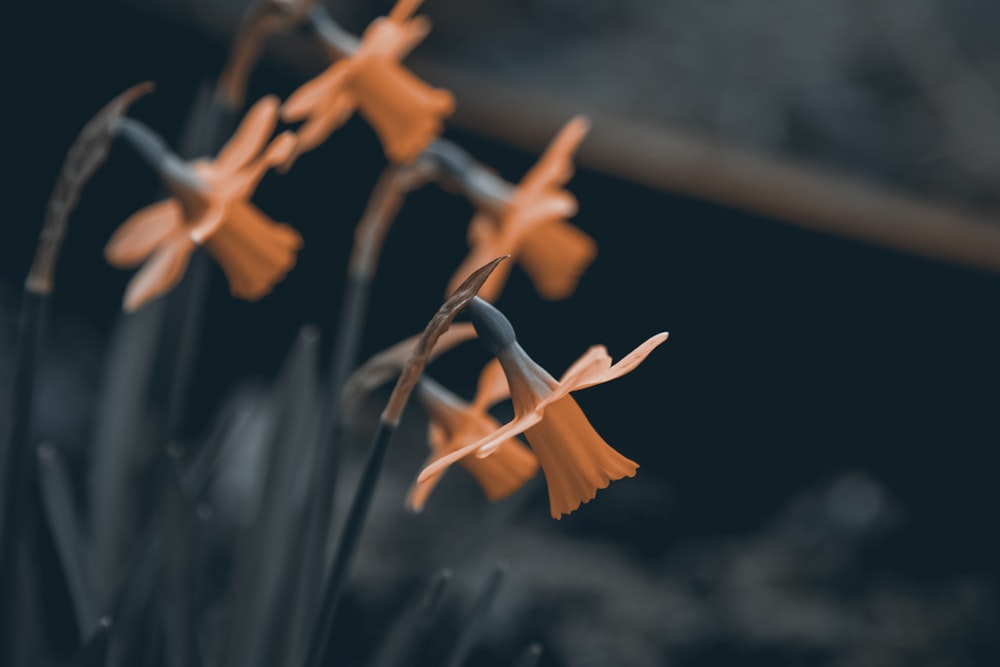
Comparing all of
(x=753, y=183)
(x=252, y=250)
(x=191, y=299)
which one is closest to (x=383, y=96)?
(x=252, y=250)

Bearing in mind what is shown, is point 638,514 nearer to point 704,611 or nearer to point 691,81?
point 704,611

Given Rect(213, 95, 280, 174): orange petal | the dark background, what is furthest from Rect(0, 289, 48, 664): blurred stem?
the dark background

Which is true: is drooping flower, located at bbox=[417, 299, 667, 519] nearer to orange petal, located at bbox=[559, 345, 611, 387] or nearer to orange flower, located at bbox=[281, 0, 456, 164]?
orange petal, located at bbox=[559, 345, 611, 387]

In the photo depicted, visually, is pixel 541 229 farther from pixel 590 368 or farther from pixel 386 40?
pixel 590 368

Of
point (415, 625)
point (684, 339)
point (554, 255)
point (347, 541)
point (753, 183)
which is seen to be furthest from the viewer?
point (684, 339)

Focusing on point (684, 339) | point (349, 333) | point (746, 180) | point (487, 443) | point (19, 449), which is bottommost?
point (487, 443)

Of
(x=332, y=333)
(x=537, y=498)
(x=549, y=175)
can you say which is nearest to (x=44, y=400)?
(x=332, y=333)
